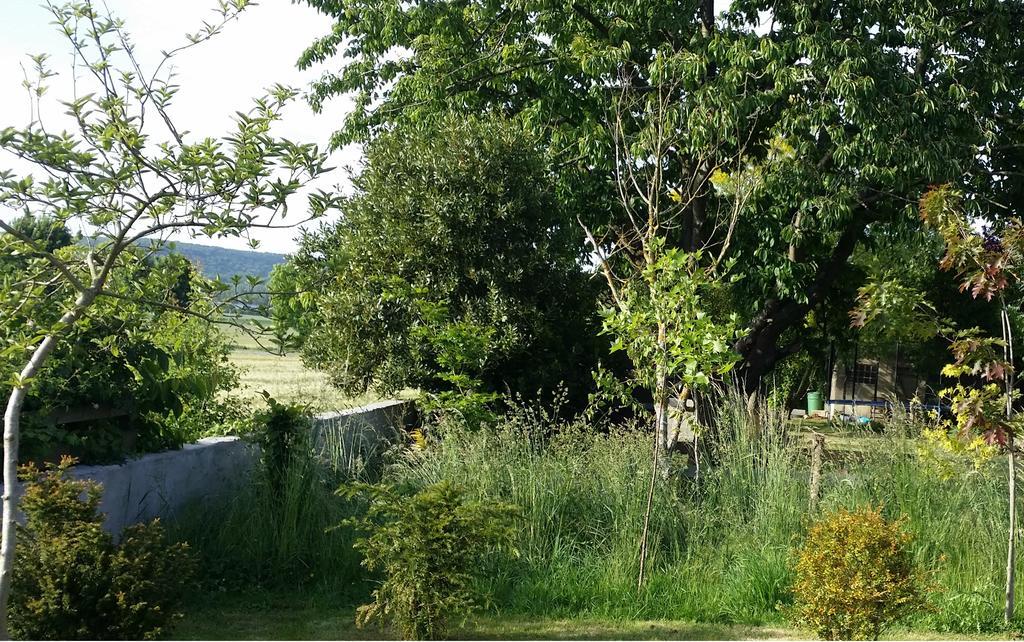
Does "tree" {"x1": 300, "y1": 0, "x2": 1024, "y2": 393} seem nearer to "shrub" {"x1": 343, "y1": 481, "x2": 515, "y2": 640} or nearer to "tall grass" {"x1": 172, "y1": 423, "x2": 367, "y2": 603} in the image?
"tall grass" {"x1": 172, "y1": 423, "x2": 367, "y2": 603}

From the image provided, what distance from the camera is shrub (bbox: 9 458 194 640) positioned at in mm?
4754

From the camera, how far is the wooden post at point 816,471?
6.64m

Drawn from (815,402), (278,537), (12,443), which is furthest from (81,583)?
(815,402)

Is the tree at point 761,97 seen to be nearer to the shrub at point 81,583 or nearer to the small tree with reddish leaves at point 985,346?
the small tree with reddish leaves at point 985,346

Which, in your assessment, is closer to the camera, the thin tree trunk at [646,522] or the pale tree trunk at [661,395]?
the thin tree trunk at [646,522]

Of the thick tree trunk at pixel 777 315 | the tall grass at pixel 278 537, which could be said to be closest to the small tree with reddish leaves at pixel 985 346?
the tall grass at pixel 278 537

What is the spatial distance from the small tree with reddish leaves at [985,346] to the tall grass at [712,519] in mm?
470

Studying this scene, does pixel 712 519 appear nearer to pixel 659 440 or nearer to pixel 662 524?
pixel 662 524

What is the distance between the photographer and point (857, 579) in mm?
5023

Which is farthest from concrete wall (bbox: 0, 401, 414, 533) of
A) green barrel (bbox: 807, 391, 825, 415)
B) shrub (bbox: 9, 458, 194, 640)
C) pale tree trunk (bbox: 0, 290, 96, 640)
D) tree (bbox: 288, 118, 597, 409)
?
green barrel (bbox: 807, 391, 825, 415)

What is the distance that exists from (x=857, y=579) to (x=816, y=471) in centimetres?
177

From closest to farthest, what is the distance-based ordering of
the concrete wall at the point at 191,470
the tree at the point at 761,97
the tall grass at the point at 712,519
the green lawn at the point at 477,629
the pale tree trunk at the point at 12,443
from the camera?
1. the pale tree trunk at the point at 12,443
2. the green lawn at the point at 477,629
3. the tall grass at the point at 712,519
4. the concrete wall at the point at 191,470
5. the tree at the point at 761,97

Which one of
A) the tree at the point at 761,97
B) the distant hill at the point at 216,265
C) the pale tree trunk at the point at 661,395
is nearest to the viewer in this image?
the distant hill at the point at 216,265

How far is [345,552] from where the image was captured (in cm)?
666
